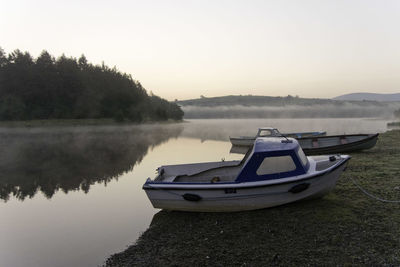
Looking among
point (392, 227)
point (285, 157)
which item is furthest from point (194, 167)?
point (392, 227)

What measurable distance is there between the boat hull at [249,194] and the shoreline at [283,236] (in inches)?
10.8

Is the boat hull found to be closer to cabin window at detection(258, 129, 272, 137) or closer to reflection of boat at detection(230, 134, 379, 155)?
reflection of boat at detection(230, 134, 379, 155)

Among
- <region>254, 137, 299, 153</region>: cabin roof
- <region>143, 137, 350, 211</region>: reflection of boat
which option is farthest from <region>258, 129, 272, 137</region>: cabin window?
<region>143, 137, 350, 211</region>: reflection of boat

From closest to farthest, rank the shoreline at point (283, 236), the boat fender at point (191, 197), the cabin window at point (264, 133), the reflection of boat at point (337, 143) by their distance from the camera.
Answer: the shoreline at point (283, 236), the boat fender at point (191, 197), the reflection of boat at point (337, 143), the cabin window at point (264, 133)

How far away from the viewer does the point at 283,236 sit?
23.8 feet

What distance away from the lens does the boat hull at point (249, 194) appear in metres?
8.75

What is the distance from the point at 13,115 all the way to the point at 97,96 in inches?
879

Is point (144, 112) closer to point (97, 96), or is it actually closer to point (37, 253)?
point (97, 96)

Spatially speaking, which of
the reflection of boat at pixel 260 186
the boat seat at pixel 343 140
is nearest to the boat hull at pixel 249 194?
the reflection of boat at pixel 260 186

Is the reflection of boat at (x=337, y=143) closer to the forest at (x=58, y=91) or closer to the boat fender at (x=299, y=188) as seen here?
the boat fender at (x=299, y=188)

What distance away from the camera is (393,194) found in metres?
9.66

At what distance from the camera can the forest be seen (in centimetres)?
7331

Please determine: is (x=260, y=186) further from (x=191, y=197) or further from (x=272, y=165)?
(x=191, y=197)

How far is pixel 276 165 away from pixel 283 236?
2.43 meters
